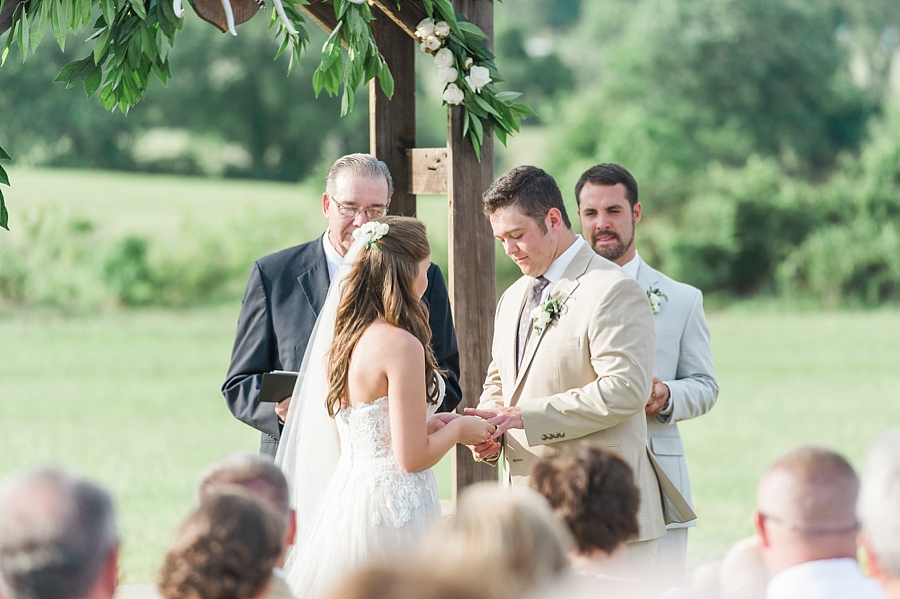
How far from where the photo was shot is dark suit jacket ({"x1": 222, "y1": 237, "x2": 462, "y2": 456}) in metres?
4.46

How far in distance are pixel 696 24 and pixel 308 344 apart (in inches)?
1558

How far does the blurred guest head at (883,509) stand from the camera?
240 centimetres

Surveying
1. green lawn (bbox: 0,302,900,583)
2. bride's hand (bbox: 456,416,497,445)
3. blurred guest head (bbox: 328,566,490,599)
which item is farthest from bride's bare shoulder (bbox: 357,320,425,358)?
green lawn (bbox: 0,302,900,583)

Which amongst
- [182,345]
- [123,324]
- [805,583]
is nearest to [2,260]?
[123,324]

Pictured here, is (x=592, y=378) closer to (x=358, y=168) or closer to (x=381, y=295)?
(x=381, y=295)

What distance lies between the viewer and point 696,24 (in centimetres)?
4116

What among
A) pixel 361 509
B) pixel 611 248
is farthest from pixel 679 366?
pixel 361 509

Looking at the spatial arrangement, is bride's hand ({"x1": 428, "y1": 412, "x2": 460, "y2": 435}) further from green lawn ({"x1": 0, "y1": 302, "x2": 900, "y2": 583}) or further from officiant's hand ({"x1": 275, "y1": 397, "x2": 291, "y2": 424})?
green lawn ({"x1": 0, "y1": 302, "x2": 900, "y2": 583})

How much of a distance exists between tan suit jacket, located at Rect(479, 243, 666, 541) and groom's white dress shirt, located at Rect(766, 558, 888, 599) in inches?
51.1

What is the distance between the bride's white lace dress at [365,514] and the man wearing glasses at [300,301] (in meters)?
0.63

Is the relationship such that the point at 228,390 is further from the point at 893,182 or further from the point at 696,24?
the point at 696,24

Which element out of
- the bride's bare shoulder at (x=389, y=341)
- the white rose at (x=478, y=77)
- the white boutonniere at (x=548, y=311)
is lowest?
the bride's bare shoulder at (x=389, y=341)

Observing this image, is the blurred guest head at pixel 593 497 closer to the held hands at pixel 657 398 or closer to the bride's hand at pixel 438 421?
the bride's hand at pixel 438 421

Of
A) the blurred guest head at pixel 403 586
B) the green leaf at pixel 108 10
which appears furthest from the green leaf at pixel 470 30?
the blurred guest head at pixel 403 586
